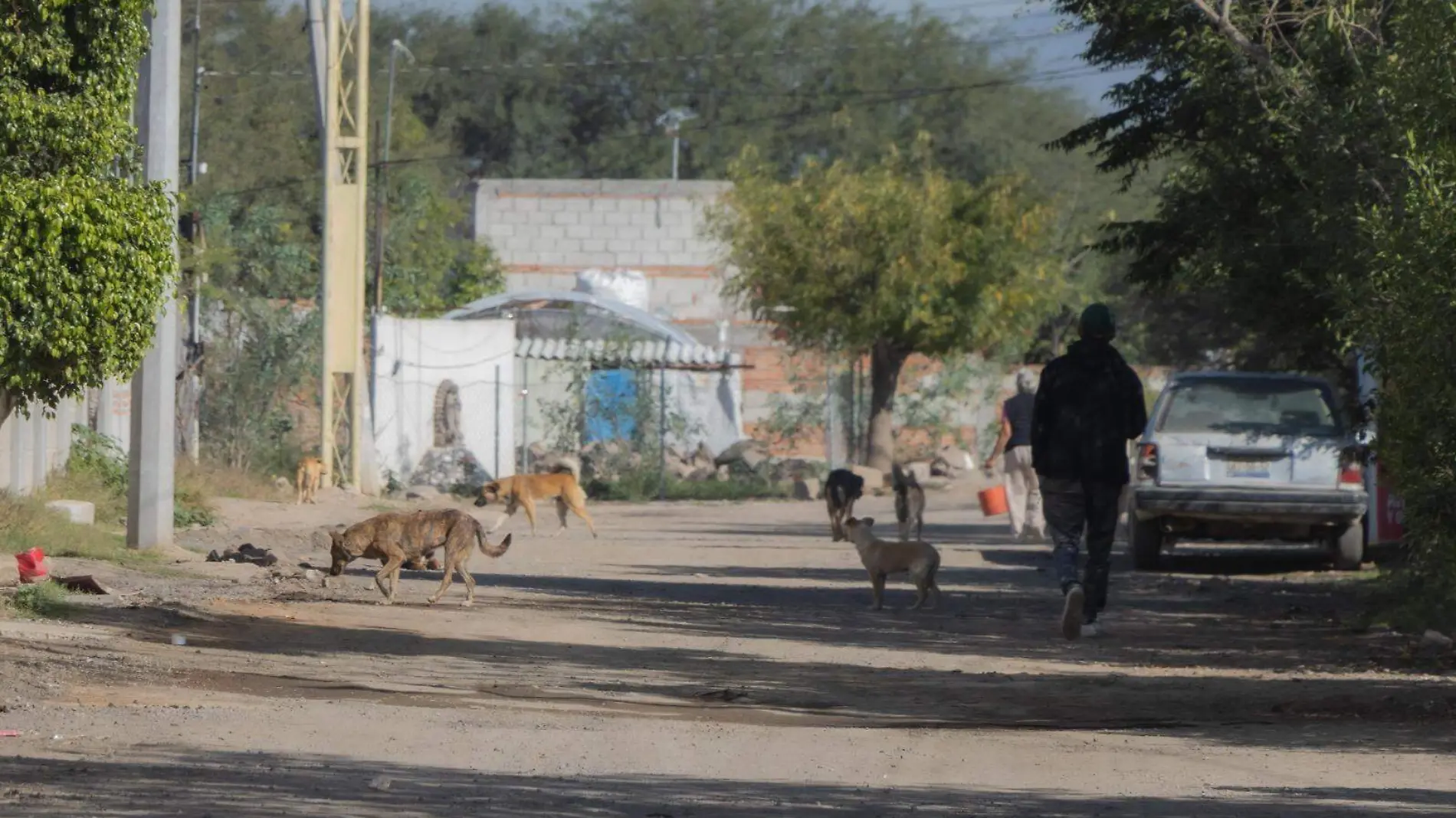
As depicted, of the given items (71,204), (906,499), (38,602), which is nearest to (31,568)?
(38,602)

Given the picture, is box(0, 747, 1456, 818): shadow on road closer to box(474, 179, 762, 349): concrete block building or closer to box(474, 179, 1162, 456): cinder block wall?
box(474, 179, 1162, 456): cinder block wall

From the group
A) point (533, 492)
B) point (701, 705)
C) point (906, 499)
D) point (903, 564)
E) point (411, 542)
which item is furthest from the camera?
point (533, 492)

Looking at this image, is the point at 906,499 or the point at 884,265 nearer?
the point at 906,499

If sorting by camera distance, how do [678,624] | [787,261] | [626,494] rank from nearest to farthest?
1. [678,624]
2. [626,494]
3. [787,261]

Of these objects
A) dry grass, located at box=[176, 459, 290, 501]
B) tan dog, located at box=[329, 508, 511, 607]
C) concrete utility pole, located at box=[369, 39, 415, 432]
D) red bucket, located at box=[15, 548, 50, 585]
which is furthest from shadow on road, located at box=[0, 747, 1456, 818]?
concrete utility pole, located at box=[369, 39, 415, 432]

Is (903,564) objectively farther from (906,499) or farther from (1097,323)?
(906,499)

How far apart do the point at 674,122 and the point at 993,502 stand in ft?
152

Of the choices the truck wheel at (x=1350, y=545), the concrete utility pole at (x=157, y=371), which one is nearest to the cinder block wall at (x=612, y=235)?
the truck wheel at (x=1350, y=545)

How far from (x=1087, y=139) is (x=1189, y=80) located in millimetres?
2268

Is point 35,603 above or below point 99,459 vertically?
below

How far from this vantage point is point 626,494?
35531 millimetres

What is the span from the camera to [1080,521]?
13.2m

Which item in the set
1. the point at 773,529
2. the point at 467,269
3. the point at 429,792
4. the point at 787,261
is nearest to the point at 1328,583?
the point at 773,529

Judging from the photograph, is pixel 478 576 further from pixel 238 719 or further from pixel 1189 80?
pixel 238 719
